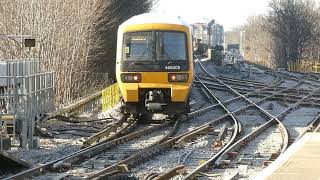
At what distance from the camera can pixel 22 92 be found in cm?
1323

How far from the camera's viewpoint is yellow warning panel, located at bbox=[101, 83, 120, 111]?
22.6 metres

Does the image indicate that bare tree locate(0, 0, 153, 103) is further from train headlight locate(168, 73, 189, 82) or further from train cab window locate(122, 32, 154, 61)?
train headlight locate(168, 73, 189, 82)

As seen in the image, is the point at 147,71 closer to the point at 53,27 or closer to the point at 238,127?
the point at 238,127

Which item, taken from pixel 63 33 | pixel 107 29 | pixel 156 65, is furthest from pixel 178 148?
pixel 107 29

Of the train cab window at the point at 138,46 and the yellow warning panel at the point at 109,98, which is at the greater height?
the train cab window at the point at 138,46

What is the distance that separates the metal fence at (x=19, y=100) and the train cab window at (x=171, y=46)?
4.82m

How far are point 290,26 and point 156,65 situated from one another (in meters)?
62.1

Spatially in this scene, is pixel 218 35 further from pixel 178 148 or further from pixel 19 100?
pixel 19 100

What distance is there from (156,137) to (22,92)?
151 inches

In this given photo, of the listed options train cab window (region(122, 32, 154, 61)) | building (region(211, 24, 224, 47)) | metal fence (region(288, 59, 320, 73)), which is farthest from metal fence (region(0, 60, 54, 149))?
building (region(211, 24, 224, 47))

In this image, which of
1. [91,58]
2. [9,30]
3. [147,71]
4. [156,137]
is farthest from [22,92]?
[91,58]

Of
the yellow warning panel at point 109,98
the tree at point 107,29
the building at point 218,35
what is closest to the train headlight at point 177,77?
the yellow warning panel at point 109,98

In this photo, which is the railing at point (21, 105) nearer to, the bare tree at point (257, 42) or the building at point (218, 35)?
the bare tree at point (257, 42)

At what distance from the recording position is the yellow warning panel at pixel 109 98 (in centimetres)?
2259
